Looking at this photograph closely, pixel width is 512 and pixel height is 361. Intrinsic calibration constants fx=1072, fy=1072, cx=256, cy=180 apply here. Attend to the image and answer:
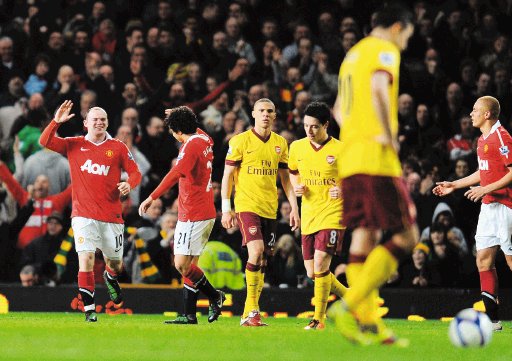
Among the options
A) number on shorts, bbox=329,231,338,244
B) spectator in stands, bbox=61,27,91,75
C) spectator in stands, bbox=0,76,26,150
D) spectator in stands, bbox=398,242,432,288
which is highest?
spectator in stands, bbox=61,27,91,75

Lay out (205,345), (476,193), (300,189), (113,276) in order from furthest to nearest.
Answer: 1. (113,276)
2. (300,189)
3. (476,193)
4. (205,345)

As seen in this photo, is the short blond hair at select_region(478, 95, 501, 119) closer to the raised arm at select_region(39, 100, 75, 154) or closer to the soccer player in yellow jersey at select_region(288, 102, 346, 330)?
the soccer player in yellow jersey at select_region(288, 102, 346, 330)

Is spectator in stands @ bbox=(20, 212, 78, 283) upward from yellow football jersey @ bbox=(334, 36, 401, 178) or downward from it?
downward

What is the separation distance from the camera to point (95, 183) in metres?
11.3

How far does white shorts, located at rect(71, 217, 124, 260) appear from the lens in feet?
36.6

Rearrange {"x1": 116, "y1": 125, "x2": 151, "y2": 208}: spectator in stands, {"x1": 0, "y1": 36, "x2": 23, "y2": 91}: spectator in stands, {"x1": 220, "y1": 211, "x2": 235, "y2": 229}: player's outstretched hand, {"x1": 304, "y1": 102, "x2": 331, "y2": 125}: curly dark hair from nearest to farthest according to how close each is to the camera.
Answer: {"x1": 304, "y1": 102, "x2": 331, "y2": 125}: curly dark hair
{"x1": 220, "y1": 211, "x2": 235, "y2": 229}: player's outstretched hand
{"x1": 116, "y1": 125, "x2": 151, "y2": 208}: spectator in stands
{"x1": 0, "y1": 36, "x2": 23, "y2": 91}: spectator in stands

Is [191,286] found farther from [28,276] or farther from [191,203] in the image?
[28,276]

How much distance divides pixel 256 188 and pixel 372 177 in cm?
357

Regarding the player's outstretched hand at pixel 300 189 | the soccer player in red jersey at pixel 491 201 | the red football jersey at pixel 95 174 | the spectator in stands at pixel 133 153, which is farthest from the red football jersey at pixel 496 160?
the spectator in stands at pixel 133 153

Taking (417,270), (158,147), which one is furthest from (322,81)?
(417,270)

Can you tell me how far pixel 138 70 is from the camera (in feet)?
57.4

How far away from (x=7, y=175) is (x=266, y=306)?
4450 mm

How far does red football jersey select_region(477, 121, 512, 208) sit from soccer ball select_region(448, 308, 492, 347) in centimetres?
349

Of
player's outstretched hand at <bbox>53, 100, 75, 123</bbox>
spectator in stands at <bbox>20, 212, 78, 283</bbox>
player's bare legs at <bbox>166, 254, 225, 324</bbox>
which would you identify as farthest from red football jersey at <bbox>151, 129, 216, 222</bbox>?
spectator in stands at <bbox>20, 212, 78, 283</bbox>
